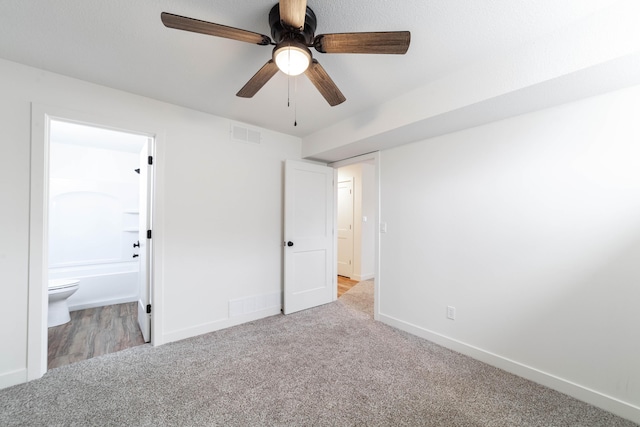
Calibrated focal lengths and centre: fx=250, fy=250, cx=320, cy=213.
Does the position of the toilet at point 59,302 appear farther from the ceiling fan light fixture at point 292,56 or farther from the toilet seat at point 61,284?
the ceiling fan light fixture at point 292,56

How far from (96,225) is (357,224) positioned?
4351 millimetres

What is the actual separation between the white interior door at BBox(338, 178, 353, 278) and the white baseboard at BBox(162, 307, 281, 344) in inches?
90.4

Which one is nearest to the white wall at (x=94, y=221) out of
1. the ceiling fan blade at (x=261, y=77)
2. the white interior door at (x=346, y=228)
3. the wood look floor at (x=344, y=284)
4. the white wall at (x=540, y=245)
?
the ceiling fan blade at (x=261, y=77)

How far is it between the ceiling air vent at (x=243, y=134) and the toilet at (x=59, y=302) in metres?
2.64

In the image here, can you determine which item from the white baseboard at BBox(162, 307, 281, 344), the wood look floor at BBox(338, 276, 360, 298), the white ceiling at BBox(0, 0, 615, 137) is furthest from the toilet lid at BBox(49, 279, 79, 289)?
the wood look floor at BBox(338, 276, 360, 298)

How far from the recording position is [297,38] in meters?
1.32

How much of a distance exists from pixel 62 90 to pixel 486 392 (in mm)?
3984

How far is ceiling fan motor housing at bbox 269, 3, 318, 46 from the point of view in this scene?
1.30 metres

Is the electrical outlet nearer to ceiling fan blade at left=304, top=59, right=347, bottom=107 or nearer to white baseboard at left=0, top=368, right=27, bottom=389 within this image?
ceiling fan blade at left=304, top=59, right=347, bottom=107

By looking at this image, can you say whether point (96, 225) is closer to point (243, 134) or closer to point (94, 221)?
point (94, 221)

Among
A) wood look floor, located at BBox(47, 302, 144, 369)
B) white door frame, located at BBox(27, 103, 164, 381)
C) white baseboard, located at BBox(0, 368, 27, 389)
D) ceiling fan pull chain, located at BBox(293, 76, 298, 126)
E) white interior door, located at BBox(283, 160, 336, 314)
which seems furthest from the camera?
white interior door, located at BBox(283, 160, 336, 314)

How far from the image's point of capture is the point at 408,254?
2.79m

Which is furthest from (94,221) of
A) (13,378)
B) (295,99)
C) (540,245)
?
(540,245)

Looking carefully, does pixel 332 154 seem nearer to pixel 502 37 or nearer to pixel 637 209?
pixel 502 37
